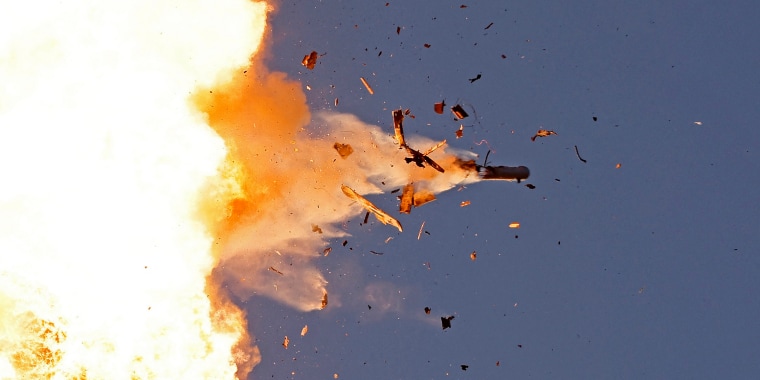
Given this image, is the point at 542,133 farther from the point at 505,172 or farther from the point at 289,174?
the point at 289,174

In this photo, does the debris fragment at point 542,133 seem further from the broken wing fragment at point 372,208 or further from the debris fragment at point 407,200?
the broken wing fragment at point 372,208

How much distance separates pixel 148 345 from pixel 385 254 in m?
2.04

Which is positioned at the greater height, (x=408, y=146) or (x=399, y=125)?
(x=399, y=125)

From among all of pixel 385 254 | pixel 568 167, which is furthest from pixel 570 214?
pixel 385 254

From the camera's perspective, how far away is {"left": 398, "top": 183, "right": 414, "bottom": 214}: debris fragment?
10.5ft

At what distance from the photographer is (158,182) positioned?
3.20 metres

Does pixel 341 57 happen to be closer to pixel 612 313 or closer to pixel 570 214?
pixel 570 214

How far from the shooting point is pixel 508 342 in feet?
10.5

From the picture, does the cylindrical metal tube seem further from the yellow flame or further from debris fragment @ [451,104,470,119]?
the yellow flame

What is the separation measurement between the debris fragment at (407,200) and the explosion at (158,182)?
0.06m

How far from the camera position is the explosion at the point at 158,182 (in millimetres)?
3156

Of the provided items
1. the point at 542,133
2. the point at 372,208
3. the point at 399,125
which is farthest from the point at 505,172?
the point at 372,208

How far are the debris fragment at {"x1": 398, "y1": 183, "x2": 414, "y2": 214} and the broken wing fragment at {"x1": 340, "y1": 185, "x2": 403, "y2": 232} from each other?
108mm

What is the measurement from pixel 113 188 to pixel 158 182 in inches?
14.4
